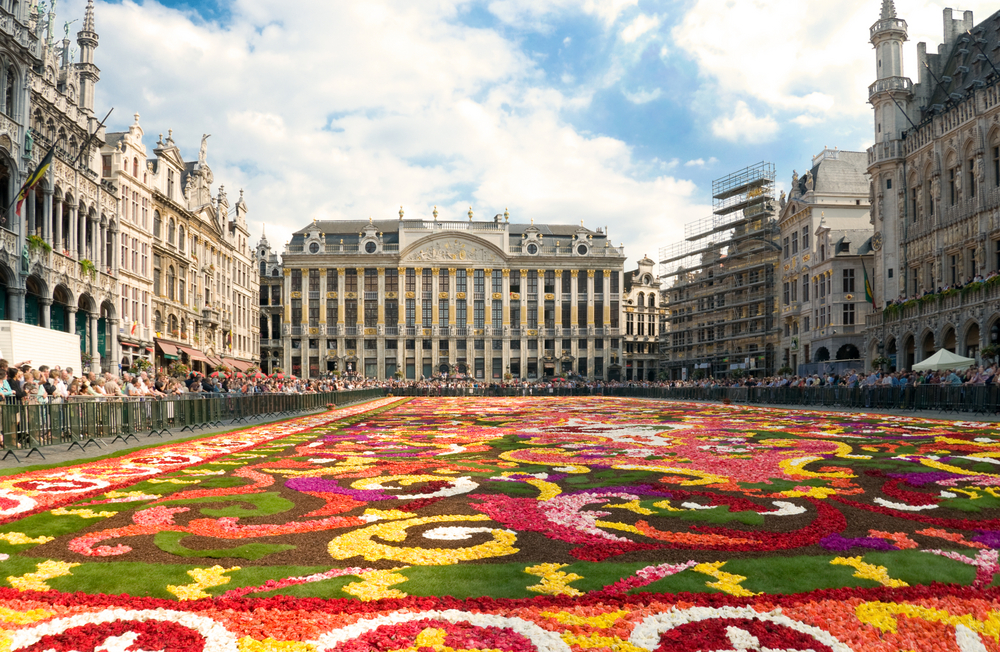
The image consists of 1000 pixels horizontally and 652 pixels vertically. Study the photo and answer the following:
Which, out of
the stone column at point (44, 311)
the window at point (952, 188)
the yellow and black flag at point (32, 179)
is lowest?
the stone column at point (44, 311)

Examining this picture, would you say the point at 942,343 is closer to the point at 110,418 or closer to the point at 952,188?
the point at 952,188

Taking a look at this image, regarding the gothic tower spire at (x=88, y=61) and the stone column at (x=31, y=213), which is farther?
the gothic tower spire at (x=88, y=61)

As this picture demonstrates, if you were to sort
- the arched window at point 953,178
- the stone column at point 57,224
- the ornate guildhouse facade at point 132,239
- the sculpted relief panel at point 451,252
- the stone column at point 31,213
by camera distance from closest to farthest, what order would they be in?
the stone column at point 31,213, the stone column at point 57,224, the arched window at point 953,178, the ornate guildhouse facade at point 132,239, the sculpted relief panel at point 451,252

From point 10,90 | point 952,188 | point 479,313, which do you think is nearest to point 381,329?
point 479,313

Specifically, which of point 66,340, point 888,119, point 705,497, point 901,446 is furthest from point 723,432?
point 888,119

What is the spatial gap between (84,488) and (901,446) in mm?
8762

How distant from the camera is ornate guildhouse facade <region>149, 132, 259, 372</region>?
3838cm

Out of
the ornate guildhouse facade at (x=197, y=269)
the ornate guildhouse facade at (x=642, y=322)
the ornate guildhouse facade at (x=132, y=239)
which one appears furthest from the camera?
the ornate guildhouse facade at (x=642, y=322)

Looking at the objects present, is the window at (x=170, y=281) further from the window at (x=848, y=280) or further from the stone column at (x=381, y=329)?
the window at (x=848, y=280)

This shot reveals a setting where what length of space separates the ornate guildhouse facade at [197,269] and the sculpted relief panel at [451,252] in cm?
1934

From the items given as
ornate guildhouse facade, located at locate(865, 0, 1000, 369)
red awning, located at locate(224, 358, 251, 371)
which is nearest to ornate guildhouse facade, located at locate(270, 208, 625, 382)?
red awning, located at locate(224, 358, 251, 371)

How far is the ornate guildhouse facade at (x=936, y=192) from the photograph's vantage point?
2745 cm

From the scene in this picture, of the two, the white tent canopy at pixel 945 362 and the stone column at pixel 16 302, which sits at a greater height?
the stone column at pixel 16 302

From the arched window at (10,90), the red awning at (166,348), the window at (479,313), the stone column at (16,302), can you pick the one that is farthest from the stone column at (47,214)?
the window at (479,313)
